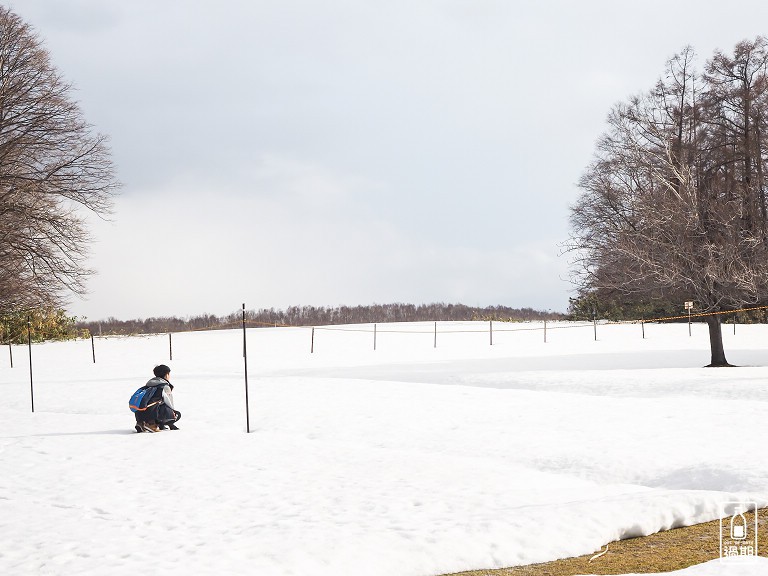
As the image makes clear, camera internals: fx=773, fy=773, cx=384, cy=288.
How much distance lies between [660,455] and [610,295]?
79.0 ft

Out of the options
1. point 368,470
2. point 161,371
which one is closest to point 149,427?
point 161,371

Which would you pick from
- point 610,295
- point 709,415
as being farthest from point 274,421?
point 610,295

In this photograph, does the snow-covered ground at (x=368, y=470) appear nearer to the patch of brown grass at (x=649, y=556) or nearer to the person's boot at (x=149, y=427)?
the patch of brown grass at (x=649, y=556)

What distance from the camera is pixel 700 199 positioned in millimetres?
26391

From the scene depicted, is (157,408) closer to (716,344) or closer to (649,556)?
(649,556)

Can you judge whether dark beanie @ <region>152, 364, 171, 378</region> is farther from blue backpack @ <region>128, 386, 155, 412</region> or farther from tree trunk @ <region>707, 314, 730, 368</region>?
tree trunk @ <region>707, 314, 730, 368</region>

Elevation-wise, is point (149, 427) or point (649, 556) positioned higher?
point (149, 427)

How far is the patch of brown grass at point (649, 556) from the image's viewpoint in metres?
7.00

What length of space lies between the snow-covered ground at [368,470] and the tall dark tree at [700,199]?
3059mm

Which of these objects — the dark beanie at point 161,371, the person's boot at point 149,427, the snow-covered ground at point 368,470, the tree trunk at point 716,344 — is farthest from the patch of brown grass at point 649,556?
the tree trunk at point 716,344

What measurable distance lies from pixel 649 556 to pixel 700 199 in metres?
21.5

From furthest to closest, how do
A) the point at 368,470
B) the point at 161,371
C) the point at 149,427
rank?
the point at 149,427, the point at 161,371, the point at 368,470

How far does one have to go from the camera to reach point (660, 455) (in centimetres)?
1203

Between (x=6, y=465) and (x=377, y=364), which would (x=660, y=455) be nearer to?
(x=6, y=465)
